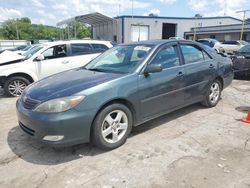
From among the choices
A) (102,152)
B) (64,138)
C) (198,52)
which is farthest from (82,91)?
(198,52)

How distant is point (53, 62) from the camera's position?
7.55 metres

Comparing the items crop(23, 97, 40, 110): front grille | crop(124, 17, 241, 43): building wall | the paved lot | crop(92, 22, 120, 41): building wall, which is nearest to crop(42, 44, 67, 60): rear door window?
the paved lot

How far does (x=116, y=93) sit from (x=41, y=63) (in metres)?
4.67

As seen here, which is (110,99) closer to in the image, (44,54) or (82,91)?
(82,91)

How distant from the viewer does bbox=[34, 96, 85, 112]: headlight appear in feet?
10.5

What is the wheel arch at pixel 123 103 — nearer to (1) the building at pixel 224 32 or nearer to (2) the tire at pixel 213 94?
(2) the tire at pixel 213 94

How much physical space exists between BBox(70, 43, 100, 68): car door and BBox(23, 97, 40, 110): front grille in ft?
14.2

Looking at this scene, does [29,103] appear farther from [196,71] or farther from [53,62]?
[53,62]

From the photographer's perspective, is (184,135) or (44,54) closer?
(184,135)

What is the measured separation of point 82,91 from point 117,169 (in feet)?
3.76

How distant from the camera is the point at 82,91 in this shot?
10.9 feet

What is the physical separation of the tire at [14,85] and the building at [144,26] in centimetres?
2776

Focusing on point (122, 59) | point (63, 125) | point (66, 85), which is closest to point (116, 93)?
point (66, 85)

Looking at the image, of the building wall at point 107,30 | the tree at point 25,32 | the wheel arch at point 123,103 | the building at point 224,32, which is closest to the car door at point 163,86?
the wheel arch at point 123,103
